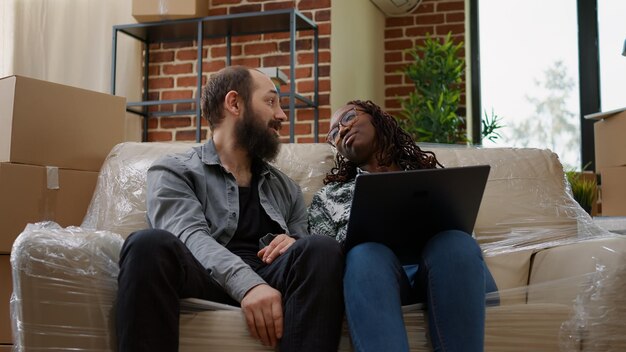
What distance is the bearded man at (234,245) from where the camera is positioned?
1374 mm

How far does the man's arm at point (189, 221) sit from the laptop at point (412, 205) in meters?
0.25

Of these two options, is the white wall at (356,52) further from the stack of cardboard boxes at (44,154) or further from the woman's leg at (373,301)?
the woman's leg at (373,301)

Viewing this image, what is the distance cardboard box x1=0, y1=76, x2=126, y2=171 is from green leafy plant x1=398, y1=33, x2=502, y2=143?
1851mm

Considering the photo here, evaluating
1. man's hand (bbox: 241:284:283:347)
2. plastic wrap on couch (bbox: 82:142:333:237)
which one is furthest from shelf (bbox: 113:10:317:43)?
man's hand (bbox: 241:284:283:347)

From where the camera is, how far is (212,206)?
1.76 meters

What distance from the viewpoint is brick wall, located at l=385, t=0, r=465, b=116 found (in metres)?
4.30

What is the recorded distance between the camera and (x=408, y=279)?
161 centimetres

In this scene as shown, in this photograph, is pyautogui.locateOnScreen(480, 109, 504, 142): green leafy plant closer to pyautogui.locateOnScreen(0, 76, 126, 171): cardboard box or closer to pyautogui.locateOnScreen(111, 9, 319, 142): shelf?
pyautogui.locateOnScreen(111, 9, 319, 142): shelf

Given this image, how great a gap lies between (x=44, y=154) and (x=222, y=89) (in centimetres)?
63

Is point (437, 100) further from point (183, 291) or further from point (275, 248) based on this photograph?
point (183, 291)

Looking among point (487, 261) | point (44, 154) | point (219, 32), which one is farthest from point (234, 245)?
point (219, 32)

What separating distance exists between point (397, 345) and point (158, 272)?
0.47 metres

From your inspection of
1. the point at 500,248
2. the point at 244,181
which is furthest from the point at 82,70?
the point at 500,248

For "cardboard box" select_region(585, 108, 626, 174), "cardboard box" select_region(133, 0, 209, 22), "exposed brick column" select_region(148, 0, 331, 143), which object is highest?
"cardboard box" select_region(133, 0, 209, 22)
